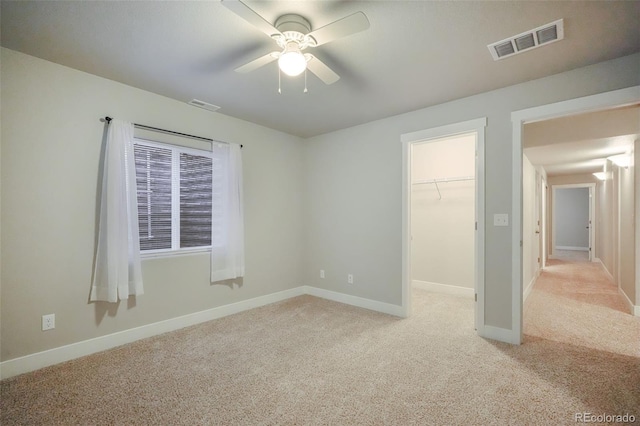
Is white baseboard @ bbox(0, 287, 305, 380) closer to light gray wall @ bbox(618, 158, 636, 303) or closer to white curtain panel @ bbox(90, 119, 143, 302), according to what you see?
white curtain panel @ bbox(90, 119, 143, 302)

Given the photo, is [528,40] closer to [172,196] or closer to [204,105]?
[204,105]

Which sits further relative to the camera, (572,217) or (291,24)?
(572,217)

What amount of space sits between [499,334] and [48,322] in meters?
4.11

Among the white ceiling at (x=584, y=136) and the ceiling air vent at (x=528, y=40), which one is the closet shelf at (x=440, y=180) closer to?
the white ceiling at (x=584, y=136)

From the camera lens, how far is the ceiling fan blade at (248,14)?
1435 mm

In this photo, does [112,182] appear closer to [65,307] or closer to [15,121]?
[15,121]

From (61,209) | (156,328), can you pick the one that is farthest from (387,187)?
(61,209)

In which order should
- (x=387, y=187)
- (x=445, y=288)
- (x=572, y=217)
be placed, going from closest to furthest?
(x=387, y=187)
(x=445, y=288)
(x=572, y=217)

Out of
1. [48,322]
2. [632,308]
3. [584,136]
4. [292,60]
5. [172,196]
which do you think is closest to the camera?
[292,60]

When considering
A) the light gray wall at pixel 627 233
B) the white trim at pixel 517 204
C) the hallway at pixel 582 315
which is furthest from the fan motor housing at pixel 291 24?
the light gray wall at pixel 627 233

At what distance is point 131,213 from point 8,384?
4.90ft

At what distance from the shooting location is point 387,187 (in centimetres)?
374

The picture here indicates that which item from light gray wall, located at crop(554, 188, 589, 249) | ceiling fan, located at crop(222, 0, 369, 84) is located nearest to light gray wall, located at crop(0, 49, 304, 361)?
ceiling fan, located at crop(222, 0, 369, 84)

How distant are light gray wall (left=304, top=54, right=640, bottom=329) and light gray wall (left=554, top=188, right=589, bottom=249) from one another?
32.3 feet
